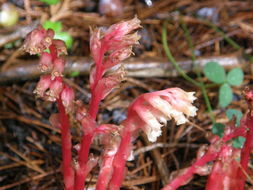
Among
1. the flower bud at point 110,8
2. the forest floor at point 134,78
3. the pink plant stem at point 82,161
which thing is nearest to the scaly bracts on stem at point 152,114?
the pink plant stem at point 82,161

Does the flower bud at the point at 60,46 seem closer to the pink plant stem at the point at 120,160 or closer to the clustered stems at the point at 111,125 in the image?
the clustered stems at the point at 111,125

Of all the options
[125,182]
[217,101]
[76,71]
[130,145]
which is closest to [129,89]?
[76,71]

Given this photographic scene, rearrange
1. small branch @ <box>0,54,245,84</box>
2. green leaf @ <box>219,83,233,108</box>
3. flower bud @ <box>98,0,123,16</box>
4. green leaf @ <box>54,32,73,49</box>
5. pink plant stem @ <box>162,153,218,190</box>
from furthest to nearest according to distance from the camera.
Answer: flower bud @ <box>98,0,123,16</box>
green leaf @ <box>54,32,73,49</box>
small branch @ <box>0,54,245,84</box>
green leaf @ <box>219,83,233,108</box>
pink plant stem @ <box>162,153,218,190</box>

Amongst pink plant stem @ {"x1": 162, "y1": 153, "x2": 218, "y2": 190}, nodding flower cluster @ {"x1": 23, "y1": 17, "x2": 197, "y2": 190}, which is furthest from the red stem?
pink plant stem @ {"x1": 162, "y1": 153, "x2": 218, "y2": 190}

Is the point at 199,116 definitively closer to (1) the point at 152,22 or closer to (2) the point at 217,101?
(2) the point at 217,101

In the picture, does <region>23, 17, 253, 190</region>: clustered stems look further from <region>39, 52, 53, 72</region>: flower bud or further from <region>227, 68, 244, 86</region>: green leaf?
<region>227, 68, 244, 86</region>: green leaf

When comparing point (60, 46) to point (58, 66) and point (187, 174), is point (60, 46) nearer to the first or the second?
point (58, 66)

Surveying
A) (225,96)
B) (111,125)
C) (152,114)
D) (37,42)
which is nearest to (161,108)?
(152,114)
